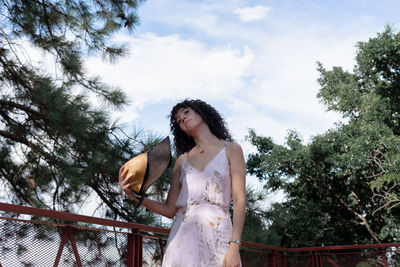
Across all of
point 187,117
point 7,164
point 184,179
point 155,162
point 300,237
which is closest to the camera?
point 155,162

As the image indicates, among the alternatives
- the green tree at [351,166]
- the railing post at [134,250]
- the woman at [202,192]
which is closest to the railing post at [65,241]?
the railing post at [134,250]

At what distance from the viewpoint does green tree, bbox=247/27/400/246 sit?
8.05 m

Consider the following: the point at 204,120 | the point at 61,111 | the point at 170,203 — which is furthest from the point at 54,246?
the point at 61,111

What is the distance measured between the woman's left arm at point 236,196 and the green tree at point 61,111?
238 cm

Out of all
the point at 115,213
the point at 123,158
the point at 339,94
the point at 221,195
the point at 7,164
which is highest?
the point at 339,94

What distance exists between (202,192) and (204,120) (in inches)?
13.1

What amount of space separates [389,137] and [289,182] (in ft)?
6.77

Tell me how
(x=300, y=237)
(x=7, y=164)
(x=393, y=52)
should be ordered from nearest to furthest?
(x=7, y=164), (x=300, y=237), (x=393, y=52)

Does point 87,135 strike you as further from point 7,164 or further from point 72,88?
point 7,164

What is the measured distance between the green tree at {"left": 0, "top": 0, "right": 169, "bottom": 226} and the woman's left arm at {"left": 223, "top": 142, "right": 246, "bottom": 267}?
7.80ft

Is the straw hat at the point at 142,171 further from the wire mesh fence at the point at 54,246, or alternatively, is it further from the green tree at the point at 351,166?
the green tree at the point at 351,166

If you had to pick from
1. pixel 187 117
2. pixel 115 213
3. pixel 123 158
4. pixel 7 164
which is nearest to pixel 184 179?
pixel 187 117

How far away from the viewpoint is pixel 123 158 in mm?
4094

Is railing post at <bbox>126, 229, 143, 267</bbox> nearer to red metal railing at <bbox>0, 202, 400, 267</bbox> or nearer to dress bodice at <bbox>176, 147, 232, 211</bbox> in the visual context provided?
red metal railing at <bbox>0, 202, 400, 267</bbox>
